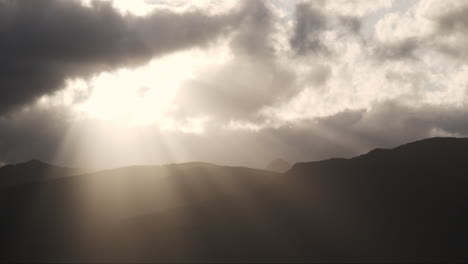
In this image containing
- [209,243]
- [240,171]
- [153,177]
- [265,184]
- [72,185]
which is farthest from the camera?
[153,177]

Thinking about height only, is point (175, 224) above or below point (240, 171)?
below

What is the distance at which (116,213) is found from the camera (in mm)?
107625

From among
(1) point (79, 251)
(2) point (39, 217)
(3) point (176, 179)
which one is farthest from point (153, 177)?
(1) point (79, 251)

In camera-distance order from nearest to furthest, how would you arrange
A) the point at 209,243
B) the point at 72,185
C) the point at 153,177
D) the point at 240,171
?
the point at 209,243
the point at 240,171
the point at 72,185
the point at 153,177

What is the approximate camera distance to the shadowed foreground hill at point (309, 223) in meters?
65.6

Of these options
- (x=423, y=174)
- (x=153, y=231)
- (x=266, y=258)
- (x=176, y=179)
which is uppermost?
(x=176, y=179)

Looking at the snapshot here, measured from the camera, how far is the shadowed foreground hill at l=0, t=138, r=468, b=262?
6556 cm

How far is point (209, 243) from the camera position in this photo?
6800 cm

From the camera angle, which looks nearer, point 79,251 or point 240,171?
point 79,251

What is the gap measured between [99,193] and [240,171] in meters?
39.0

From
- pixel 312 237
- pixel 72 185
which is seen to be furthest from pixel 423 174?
pixel 72 185

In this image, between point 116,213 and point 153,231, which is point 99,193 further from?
point 153,231

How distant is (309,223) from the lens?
72.4 metres

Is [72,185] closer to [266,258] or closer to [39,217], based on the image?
[39,217]
